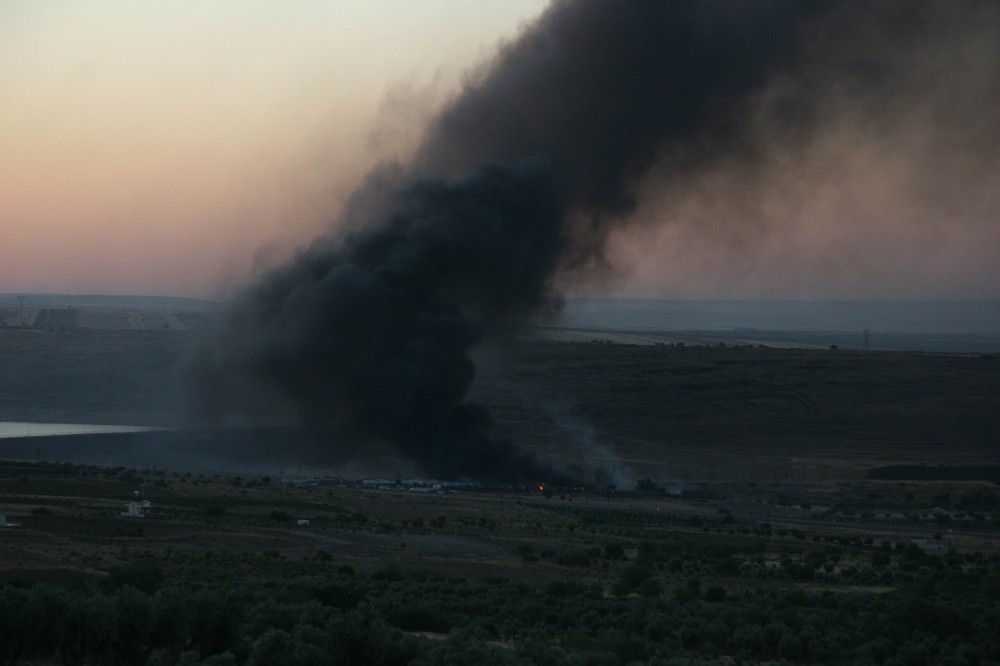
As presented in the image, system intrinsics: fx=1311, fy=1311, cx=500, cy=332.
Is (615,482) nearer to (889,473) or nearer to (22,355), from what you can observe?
(889,473)

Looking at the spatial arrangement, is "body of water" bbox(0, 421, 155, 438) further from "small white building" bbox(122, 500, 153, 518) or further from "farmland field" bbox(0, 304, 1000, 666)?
"small white building" bbox(122, 500, 153, 518)

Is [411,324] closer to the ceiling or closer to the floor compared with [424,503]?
closer to the ceiling

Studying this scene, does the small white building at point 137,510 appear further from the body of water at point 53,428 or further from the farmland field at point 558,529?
the body of water at point 53,428

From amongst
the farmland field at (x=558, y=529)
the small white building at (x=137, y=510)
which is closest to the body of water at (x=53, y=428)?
the farmland field at (x=558, y=529)

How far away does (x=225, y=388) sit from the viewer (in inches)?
3420

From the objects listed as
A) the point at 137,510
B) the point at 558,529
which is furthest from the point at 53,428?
the point at 558,529

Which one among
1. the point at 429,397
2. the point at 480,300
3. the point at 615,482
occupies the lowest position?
the point at 615,482

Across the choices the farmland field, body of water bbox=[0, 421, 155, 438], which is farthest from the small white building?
body of water bbox=[0, 421, 155, 438]

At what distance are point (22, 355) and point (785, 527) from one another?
114 metres

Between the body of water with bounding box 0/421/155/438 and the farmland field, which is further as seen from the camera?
the body of water with bounding box 0/421/155/438

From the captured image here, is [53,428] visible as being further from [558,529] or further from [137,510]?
[558,529]

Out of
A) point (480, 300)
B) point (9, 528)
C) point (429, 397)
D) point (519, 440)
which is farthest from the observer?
point (519, 440)

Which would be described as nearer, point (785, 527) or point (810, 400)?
point (785, 527)

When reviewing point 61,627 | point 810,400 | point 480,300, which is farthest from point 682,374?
point 61,627
